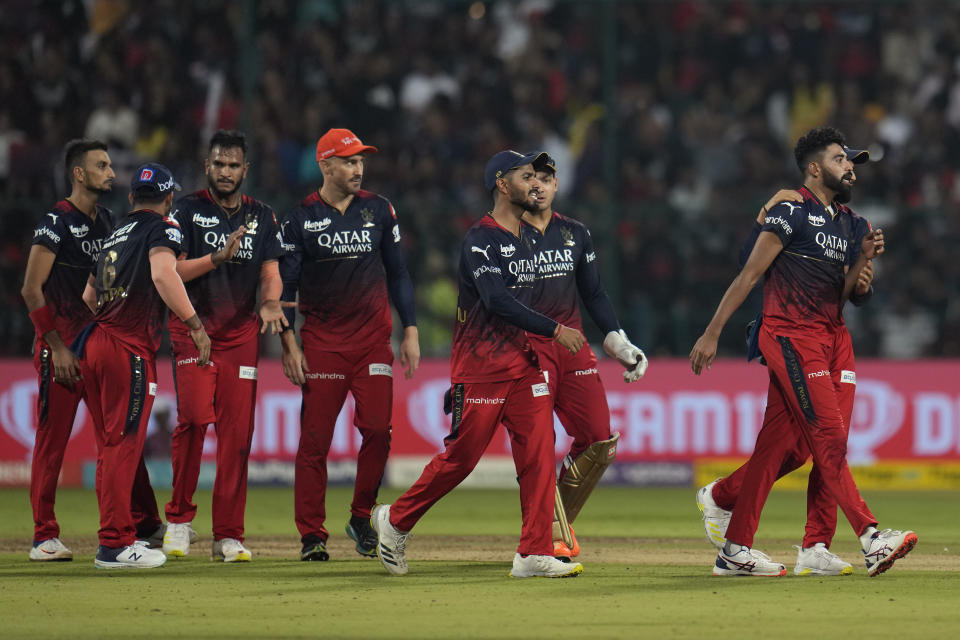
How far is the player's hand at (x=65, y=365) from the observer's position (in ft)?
31.5

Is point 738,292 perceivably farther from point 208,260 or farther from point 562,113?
point 562,113

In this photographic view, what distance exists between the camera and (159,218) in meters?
9.24

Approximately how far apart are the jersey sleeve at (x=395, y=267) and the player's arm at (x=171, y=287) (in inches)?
66.2

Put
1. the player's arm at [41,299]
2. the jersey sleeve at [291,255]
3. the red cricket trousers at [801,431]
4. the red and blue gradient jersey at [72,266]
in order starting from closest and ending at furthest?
the red cricket trousers at [801,431] → the player's arm at [41,299] → the red and blue gradient jersey at [72,266] → the jersey sleeve at [291,255]

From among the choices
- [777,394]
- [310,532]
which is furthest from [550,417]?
[310,532]

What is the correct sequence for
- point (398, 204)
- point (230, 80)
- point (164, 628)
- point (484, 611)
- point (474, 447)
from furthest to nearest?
point (230, 80) → point (398, 204) → point (474, 447) → point (484, 611) → point (164, 628)

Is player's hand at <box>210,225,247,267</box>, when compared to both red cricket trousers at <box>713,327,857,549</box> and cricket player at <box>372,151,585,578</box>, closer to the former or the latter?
cricket player at <box>372,151,585,578</box>

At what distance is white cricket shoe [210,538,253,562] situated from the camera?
962 centimetres

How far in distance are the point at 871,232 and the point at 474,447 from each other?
275 cm

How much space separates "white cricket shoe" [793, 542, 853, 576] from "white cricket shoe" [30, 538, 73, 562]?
4746mm

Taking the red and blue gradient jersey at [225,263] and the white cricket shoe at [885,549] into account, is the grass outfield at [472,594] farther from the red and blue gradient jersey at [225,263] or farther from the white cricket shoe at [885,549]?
the red and blue gradient jersey at [225,263]

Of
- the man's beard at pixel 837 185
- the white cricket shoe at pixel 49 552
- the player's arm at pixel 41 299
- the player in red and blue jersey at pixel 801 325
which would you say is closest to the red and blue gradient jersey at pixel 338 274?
the player's arm at pixel 41 299

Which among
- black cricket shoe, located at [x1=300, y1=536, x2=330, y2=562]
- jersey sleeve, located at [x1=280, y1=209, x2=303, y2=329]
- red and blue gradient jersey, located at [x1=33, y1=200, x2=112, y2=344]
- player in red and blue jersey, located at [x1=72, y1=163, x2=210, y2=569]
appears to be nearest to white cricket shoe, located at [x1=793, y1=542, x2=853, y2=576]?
black cricket shoe, located at [x1=300, y1=536, x2=330, y2=562]

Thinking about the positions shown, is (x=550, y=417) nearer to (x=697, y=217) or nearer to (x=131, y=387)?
(x=131, y=387)
